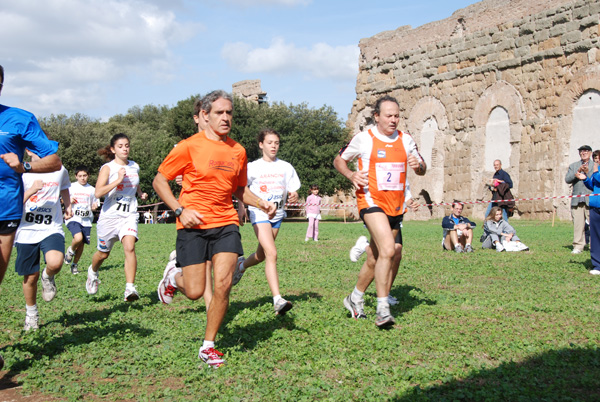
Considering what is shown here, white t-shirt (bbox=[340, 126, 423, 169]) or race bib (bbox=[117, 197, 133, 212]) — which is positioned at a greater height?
white t-shirt (bbox=[340, 126, 423, 169])

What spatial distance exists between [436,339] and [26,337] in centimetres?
383

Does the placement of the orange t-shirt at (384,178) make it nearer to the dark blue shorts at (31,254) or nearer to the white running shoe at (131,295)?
the white running shoe at (131,295)

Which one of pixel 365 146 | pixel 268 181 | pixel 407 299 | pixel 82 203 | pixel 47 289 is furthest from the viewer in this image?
pixel 82 203

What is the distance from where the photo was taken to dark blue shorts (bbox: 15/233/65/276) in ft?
20.3

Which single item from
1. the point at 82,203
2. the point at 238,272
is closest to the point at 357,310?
the point at 238,272

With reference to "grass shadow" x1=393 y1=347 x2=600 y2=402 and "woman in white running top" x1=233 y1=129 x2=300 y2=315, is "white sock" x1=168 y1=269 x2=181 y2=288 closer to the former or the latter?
"woman in white running top" x1=233 y1=129 x2=300 y2=315

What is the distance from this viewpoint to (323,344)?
559 centimetres

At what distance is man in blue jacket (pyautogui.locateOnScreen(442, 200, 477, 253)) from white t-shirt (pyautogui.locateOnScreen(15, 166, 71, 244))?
30.0ft

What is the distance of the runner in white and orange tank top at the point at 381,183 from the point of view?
6.45m

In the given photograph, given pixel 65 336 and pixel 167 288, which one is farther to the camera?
pixel 167 288

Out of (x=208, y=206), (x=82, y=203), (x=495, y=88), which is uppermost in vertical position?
(x=495, y=88)

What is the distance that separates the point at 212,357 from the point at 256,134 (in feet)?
132

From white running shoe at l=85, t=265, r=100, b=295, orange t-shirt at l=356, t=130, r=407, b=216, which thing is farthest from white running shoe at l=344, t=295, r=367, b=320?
white running shoe at l=85, t=265, r=100, b=295

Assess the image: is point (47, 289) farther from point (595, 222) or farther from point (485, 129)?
point (485, 129)
